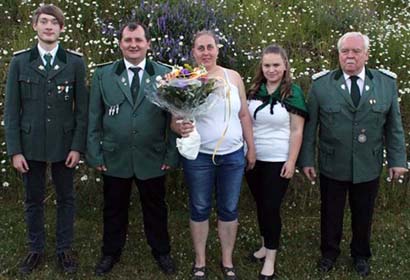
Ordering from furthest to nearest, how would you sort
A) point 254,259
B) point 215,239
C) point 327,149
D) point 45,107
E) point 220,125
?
point 215,239
point 254,259
point 327,149
point 45,107
point 220,125

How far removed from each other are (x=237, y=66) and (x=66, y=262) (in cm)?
367

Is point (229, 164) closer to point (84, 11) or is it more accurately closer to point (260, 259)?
point (260, 259)

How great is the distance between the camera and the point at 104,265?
466 cm

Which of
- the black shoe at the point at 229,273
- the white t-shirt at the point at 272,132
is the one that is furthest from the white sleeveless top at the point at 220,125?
the black shoe at the point at 229,273

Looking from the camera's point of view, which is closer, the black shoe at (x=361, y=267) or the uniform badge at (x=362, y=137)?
the uniform badge at (x=362, y=137)

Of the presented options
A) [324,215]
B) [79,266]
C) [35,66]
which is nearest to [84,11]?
[35,66]

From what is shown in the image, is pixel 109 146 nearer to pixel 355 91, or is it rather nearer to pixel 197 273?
pixel 197 273

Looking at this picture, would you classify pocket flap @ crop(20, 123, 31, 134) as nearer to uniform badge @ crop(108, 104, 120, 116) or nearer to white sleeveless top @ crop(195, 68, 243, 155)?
uniform badge @ crop(108, 104, 120, 116)

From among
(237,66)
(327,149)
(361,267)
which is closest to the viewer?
(327,149)

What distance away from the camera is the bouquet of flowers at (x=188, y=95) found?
152 inches

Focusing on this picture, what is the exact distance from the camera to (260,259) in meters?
4.98

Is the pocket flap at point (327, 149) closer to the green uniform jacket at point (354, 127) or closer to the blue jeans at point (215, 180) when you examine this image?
the green uniform jacket at point (354, 127)

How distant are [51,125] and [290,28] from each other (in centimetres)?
479

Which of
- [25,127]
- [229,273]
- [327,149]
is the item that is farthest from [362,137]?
[25,127]
